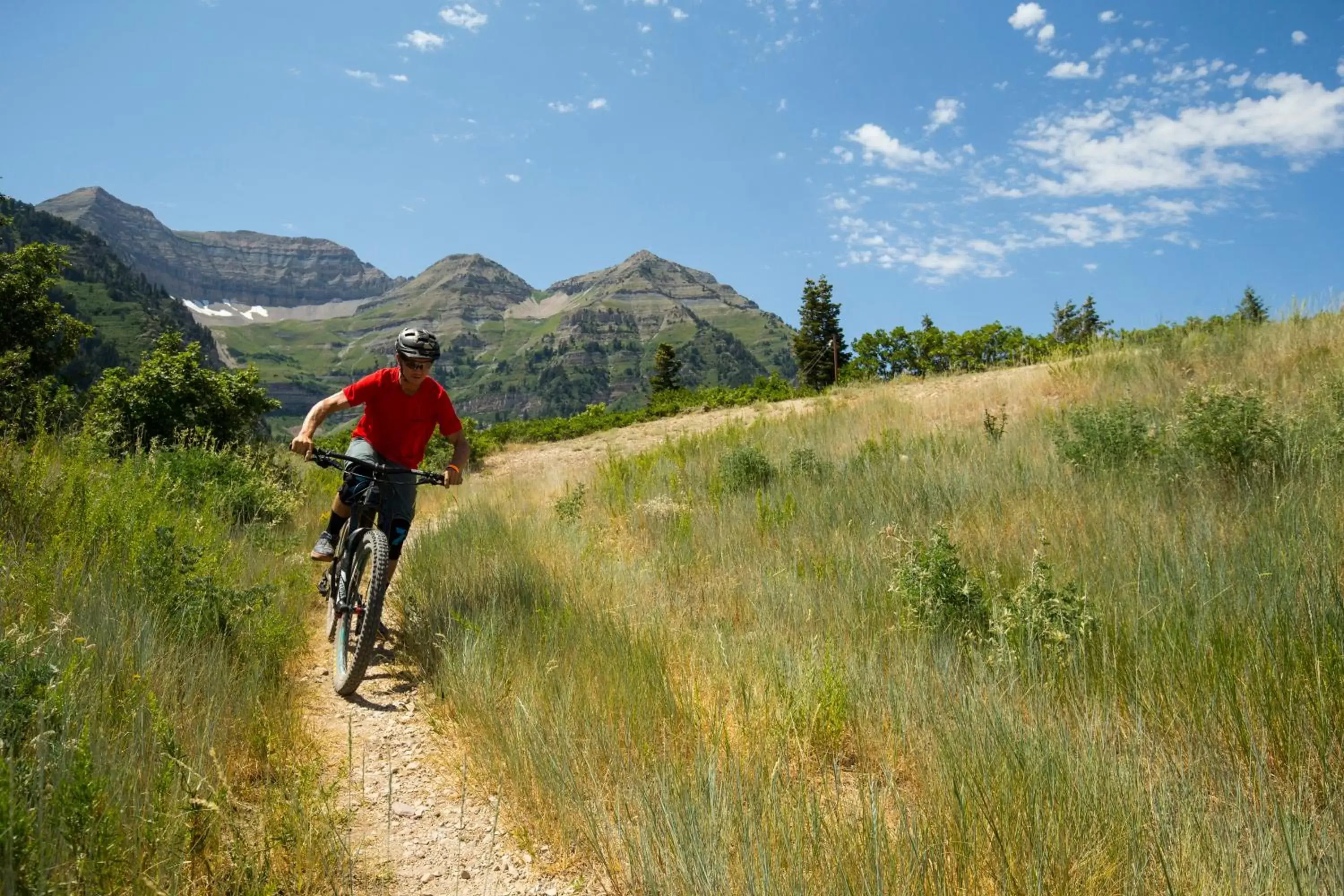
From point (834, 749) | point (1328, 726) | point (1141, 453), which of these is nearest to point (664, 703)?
point (834, 749)

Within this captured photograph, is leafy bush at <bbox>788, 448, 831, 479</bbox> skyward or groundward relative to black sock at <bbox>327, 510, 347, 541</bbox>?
skyward

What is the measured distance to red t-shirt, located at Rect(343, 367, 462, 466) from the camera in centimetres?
517

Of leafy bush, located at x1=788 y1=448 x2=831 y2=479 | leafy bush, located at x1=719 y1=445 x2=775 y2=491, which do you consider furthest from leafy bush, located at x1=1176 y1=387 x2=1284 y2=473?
leafy bush, located at x1=719 y1=445 x2=775 y2=491

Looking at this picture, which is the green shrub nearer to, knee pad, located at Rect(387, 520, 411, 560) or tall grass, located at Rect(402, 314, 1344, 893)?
tall grass, located at Rect(402, 314, 1344, 893)

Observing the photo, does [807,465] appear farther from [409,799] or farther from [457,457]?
[409,799]

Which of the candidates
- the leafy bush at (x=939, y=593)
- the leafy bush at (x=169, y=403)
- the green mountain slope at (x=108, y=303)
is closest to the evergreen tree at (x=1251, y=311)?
the leafy bush at (x=939, y=593)

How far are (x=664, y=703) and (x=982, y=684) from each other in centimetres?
141

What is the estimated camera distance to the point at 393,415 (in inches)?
206

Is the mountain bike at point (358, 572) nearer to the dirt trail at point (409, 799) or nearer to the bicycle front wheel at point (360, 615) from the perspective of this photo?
the bicycle front wheel at point (360, 615)

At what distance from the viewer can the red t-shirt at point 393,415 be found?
203 inches

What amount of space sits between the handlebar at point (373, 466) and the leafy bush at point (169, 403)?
5864 millimetres

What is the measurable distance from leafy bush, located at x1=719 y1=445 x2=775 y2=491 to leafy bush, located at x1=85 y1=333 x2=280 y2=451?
7.07 metres

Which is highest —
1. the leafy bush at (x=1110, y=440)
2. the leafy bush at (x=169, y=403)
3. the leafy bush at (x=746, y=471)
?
the leafy bush at (x=169, y=403)

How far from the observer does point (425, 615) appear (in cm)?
532
